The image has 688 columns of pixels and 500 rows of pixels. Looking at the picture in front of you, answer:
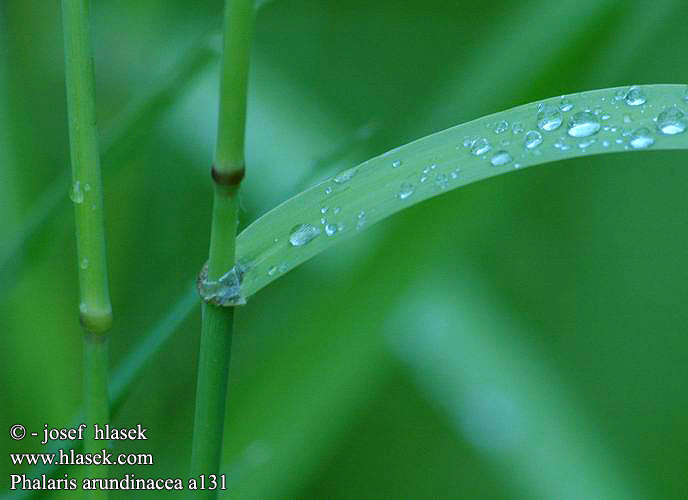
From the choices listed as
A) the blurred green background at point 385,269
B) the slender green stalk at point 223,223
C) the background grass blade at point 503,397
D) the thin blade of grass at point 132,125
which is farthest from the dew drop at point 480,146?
the background grass blade at point 503,397

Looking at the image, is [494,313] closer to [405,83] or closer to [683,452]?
[683,452]

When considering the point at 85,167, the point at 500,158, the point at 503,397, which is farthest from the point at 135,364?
the point at 503,397

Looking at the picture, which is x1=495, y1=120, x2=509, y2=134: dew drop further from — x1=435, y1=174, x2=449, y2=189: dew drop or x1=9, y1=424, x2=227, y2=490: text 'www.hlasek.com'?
x1=9, y1=424, x2=227, y2=490: text 'www.hlasek.com'

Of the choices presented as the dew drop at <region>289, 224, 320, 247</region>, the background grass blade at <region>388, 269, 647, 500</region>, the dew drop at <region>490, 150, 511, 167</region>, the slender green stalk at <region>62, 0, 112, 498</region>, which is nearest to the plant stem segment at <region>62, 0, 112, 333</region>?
the slender green stalk at <region>62, 0, 112, 498</region>

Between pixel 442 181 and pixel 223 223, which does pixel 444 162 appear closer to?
pixel 442 181

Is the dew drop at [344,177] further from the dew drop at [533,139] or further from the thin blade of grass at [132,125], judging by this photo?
the thin blade of grass at [132,125]

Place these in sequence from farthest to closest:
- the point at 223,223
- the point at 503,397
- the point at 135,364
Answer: the point at 503,397
the point at 135,364
the point at 223,223
